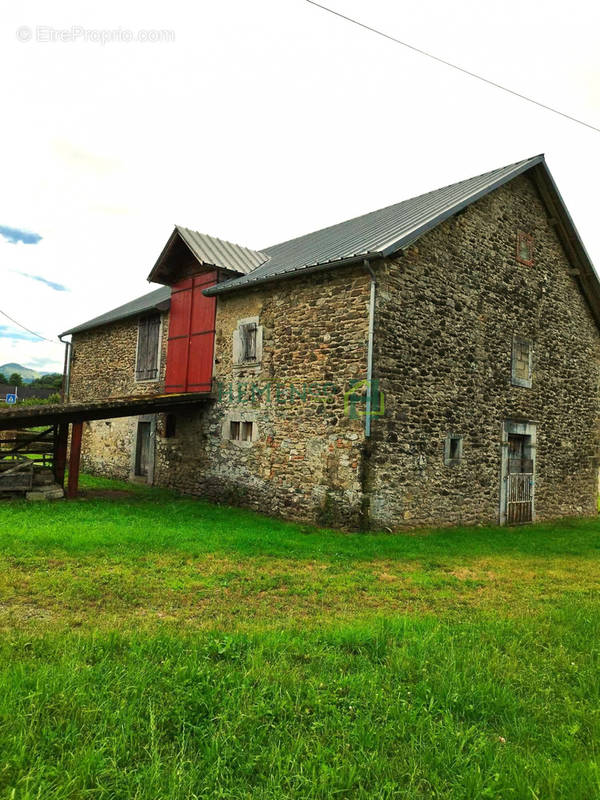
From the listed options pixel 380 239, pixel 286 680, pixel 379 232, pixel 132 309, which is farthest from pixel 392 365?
pixel 132 309

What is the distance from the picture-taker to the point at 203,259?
1394 cm

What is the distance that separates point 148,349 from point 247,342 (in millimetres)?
5365

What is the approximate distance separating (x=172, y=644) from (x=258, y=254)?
13.6m

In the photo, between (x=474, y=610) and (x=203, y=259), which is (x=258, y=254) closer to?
(x=203, y=259)

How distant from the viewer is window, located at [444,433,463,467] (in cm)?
1131

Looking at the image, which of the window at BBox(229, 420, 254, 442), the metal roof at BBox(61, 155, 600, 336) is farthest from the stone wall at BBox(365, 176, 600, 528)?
the window at BBox(229, 420, 254, 442)

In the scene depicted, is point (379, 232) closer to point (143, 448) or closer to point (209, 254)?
point (209, 254)

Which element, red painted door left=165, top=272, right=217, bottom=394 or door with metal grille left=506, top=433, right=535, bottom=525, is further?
red painted door left=165, top=272, right=217, bottom=394

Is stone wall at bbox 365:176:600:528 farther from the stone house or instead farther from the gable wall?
the gable wall

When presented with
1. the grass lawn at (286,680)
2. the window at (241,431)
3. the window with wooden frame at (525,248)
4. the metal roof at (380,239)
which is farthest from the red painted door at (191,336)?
the window with wooden frame at (525,248)

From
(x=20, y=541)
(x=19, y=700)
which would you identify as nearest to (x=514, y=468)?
(x=20, y=541)

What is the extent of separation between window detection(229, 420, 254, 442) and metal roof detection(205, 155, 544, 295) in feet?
10.8

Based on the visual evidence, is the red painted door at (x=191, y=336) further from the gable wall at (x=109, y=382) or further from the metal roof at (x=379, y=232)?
the metal roof at (x=379, y=232)

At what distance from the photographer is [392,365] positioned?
33.6 feet
